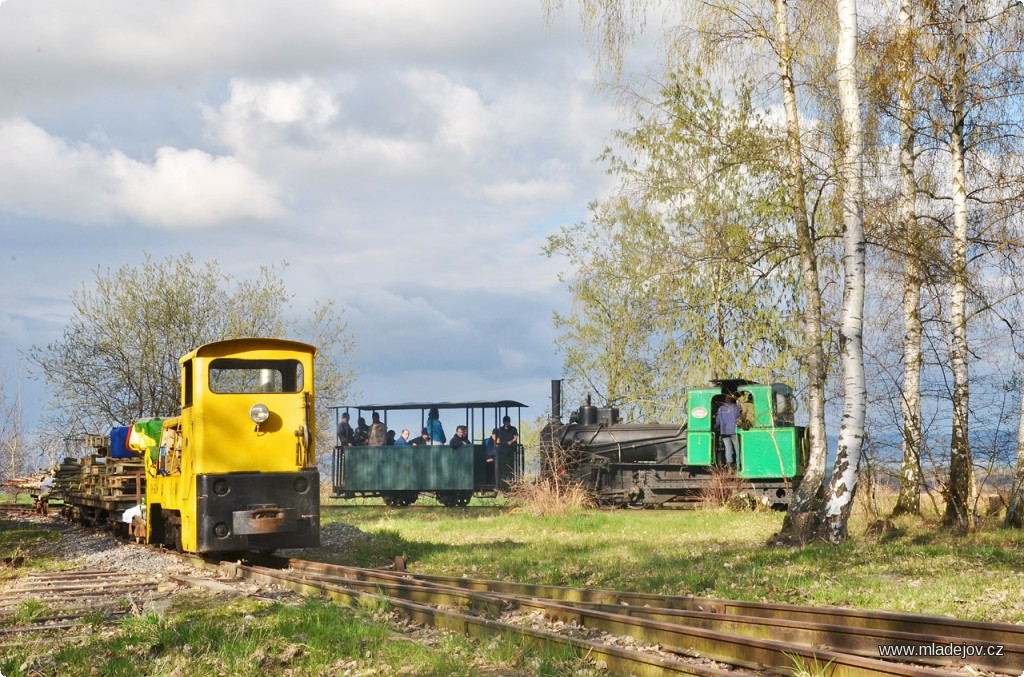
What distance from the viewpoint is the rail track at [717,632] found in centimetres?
553

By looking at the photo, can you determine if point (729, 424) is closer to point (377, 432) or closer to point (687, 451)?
point (687, 451)

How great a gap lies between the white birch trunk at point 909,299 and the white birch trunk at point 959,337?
52 centimetres

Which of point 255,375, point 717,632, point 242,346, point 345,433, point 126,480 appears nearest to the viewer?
point 717,632

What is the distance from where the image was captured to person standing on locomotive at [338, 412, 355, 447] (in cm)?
2802

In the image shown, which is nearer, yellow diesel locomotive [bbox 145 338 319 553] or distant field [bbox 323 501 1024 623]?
distant field [bbox 323 501 1024 623]

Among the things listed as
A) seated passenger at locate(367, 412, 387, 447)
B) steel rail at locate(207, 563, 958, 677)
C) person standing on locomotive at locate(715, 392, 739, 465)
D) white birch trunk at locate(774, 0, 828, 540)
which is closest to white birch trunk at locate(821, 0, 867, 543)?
white birch trunk at locate(774, 0, 828, 540)

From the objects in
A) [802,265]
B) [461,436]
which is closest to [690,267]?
Answer: [802,265]

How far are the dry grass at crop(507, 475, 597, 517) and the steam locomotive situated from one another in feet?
1.42

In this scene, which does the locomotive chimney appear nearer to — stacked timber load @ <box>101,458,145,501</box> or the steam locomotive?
the steam locomotive

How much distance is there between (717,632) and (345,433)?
22.7 m

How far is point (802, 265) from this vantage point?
13922 mm

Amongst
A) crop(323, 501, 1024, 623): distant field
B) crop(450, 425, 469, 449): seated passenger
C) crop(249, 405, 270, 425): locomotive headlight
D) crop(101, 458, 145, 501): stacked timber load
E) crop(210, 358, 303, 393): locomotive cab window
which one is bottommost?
crop(323, 501, 1024, 623): distant field

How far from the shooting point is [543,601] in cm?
791

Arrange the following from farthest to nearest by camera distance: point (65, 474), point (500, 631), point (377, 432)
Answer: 1. point (377, 432)
2. point (65, 474)
3. point (500, 631)
